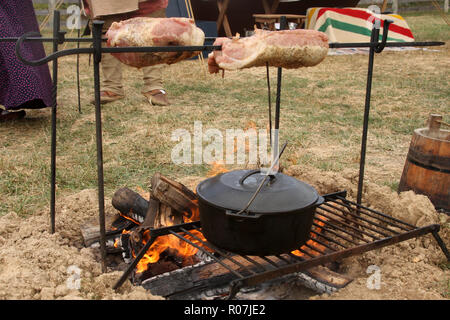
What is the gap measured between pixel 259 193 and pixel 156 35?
0.91 m

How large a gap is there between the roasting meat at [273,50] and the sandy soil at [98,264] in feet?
3.74

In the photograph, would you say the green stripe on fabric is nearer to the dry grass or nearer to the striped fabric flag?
the striped fabric flag

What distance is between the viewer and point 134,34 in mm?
2072

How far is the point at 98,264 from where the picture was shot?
7.44 feet

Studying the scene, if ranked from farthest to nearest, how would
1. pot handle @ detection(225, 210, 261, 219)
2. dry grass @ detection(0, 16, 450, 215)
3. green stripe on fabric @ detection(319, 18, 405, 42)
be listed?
1. green stripe on fabric @ detection(319, 18, 405, 42)
2. dry grass @ detection(0, 16, 450, 215)
3. pot handle @ detection(225, 210, 261, 219)

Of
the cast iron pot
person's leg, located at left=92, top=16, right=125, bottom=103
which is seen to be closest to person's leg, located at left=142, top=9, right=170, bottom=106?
person's leg, located at left=92, top=16, right=125, bottom=103

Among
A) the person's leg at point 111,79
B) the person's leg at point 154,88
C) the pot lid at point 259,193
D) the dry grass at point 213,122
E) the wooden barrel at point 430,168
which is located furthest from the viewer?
the person's leg at point 154,88

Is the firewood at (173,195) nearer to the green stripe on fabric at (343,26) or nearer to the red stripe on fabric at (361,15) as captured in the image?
the green stripe on fabric at (343,26)

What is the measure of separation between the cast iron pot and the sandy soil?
1.17 feet

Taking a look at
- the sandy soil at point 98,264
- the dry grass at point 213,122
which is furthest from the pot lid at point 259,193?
the dry grass at point 213,122

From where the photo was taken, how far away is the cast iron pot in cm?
187

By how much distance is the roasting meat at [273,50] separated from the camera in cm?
195

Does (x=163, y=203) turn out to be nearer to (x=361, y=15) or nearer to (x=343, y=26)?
(x=343, y=26)

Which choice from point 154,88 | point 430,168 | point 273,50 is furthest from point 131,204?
point 154,88
